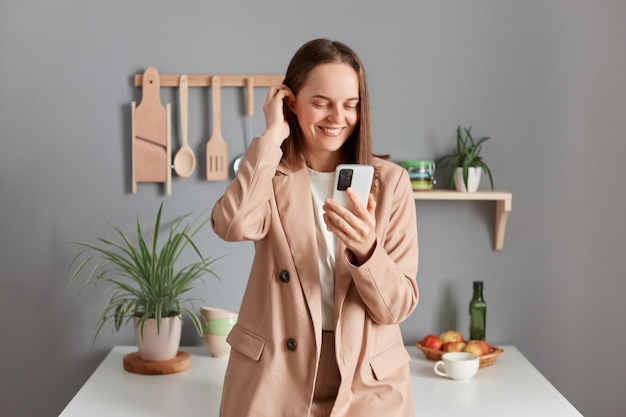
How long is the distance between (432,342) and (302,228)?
0.93 meters

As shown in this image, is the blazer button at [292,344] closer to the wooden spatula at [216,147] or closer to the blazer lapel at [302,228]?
the blazer lapel at [302,228]

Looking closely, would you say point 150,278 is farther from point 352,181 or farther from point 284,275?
point 352,181

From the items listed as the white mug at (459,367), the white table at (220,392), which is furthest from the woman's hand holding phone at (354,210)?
the white mug at (459,367)

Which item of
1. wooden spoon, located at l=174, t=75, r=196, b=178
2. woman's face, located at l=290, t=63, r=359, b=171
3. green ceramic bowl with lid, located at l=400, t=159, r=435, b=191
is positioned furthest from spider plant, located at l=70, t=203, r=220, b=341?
woman's face, located at l=290, t=63, r=359, b=171

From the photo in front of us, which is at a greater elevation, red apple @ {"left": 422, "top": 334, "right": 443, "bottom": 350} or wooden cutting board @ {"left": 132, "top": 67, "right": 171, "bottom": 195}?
wooden cutting board @ {"left": 132, "top": 67, "right": 171, "bottom": 195}

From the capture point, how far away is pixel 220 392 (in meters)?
2.16

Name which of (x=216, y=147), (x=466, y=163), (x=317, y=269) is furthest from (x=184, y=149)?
(x=317, y=269)

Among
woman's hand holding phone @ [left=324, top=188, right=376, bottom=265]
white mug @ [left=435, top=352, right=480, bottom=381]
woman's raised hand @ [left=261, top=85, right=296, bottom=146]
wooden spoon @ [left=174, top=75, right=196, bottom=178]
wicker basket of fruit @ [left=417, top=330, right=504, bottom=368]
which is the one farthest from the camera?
wooden spoon @ [left=174, top=75, right=196, bottom=178]

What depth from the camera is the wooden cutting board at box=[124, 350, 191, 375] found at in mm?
2291

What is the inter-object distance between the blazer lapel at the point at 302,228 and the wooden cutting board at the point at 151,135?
91cm

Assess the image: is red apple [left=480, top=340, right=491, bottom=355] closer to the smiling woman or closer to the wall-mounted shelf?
the wall-mounted shelf

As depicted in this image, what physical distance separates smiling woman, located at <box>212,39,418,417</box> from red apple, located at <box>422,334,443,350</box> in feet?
2.48

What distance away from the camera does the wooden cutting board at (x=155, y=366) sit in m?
2.29

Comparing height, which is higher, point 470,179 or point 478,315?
point 470,179
